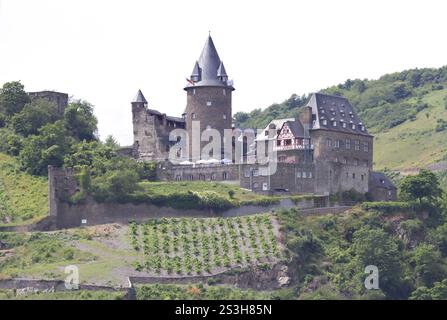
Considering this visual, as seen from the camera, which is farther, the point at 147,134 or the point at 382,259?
the point at 147,134

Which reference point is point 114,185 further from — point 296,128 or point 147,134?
point 296,128

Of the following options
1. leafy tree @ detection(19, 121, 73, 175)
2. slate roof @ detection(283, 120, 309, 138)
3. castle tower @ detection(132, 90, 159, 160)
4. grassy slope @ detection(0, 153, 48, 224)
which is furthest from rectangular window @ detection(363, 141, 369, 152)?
grassy slope @ detection(0, 153, 48, 224)

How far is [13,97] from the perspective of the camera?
307 feet

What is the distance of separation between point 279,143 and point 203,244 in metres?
12.4

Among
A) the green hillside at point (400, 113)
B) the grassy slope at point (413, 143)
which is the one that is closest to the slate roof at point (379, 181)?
the green hillside at point (400, 113)

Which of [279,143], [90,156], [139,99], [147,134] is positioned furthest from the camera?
[139,99]

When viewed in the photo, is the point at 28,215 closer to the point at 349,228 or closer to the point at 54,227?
the point at 54,227

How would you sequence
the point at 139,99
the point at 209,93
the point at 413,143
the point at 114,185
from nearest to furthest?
the point at 114,185
the point at 209,93
the point at 139,99
the point at 413,143

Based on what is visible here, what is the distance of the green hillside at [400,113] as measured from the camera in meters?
135

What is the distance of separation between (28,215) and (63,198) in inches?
93.1

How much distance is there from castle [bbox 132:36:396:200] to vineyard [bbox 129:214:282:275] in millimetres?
4655

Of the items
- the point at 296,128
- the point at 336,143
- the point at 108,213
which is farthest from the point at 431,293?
the point at 108,213

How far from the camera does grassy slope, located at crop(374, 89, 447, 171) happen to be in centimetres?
Result: 13275

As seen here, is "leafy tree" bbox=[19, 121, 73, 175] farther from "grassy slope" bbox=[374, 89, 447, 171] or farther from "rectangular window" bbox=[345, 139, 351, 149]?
"grassy slope" bbox=[374, 89, 447, 171]
